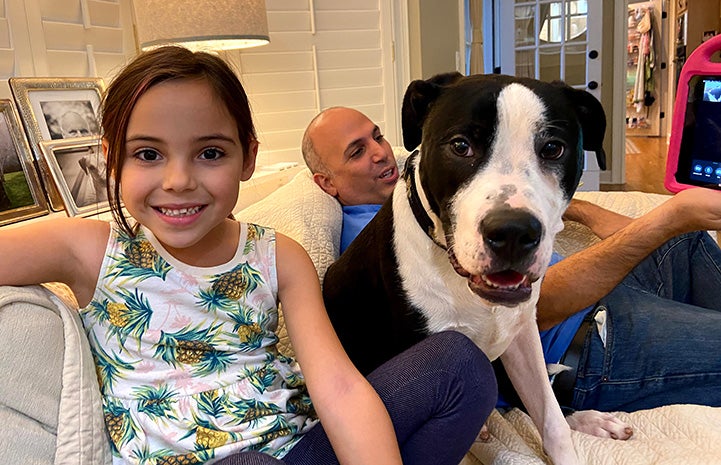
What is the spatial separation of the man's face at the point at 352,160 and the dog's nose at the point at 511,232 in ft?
3.02

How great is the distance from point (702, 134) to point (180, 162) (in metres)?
1.17

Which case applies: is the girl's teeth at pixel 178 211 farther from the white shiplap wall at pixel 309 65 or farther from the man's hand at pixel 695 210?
the white shiplap wall at pixel 309 65

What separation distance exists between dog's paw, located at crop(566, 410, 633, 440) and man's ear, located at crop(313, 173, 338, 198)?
2.97ft

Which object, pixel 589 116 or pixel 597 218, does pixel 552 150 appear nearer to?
pixel 589 116

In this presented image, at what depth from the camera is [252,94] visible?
2.97m

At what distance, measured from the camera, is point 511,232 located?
0.86m

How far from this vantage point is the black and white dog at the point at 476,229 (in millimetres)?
912

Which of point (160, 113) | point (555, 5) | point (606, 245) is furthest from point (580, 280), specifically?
point (555, 5)

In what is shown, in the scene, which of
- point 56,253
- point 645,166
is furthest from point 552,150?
point 645,166

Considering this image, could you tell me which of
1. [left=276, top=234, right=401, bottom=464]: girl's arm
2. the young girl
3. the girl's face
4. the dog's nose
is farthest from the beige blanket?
the girl's face

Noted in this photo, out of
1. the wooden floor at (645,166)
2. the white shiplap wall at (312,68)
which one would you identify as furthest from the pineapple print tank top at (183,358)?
the wooden floor at (645,166)

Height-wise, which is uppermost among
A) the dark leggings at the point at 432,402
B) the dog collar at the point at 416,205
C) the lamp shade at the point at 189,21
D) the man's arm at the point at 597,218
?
the lamp shade at the point at 189,21

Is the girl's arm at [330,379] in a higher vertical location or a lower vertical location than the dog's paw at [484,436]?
higher

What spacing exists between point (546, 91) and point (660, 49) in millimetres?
10957
